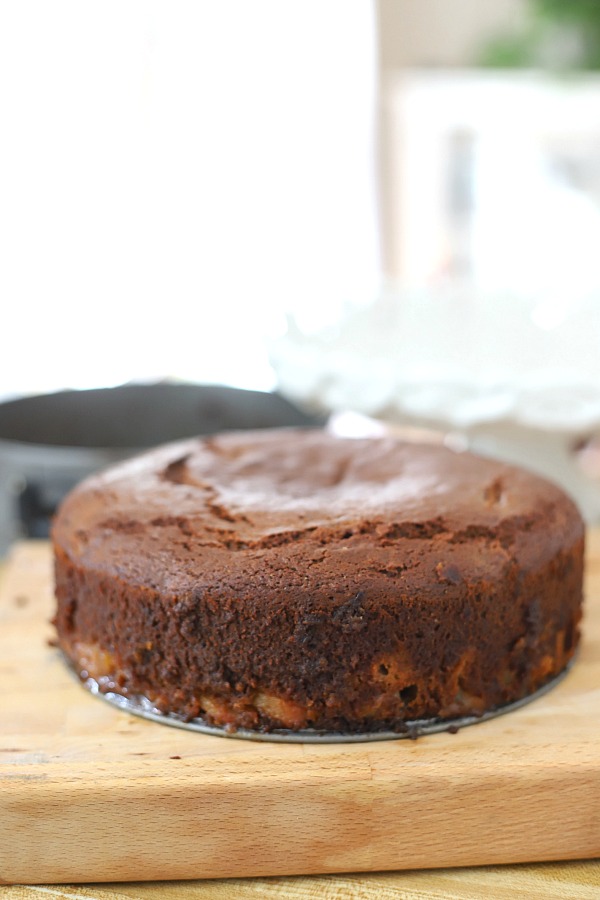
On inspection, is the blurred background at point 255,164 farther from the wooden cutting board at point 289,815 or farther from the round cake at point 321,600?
the wooden cutting board at point 289,815

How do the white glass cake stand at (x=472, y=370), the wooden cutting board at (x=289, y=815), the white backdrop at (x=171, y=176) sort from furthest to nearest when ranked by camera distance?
the white backdrop at (x=171, y=176), the white glass cake stand at (x=472, y=370), the wooden cutting board at (x=289, y=815)

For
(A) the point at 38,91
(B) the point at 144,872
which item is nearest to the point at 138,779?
(B) the point at 144,872

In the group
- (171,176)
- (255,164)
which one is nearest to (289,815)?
(171,176)

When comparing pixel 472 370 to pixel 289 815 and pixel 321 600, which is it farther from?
pixel 289 815

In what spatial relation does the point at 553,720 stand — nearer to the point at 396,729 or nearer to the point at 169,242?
the point at 396,729

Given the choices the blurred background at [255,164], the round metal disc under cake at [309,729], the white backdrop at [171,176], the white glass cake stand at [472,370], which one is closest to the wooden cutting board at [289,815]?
the round metal disc under cake at [309,729]
